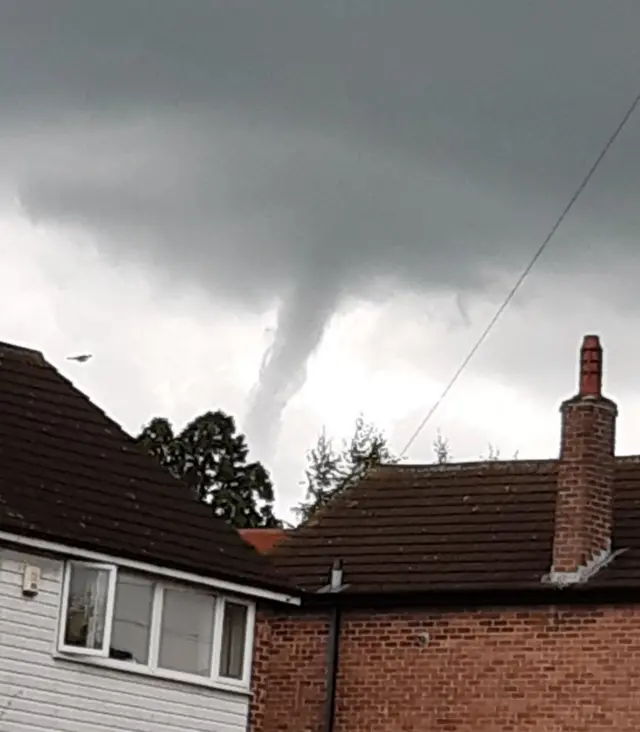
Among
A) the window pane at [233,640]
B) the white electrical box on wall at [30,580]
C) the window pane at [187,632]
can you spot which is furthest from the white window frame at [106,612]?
the window pane at [233,640]

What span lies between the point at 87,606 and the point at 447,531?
5.48 metres

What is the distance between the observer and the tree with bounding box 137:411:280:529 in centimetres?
5794

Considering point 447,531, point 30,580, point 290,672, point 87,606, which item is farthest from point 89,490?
point 447,531

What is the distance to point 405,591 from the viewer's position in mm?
25094

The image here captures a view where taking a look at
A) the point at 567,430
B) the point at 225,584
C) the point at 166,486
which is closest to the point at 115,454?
the point at 166,486

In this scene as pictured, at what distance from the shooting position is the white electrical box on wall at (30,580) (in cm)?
2295

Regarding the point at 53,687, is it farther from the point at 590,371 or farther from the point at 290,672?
the point at 590,371

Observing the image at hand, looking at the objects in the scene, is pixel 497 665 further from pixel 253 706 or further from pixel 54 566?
pixel 54 566

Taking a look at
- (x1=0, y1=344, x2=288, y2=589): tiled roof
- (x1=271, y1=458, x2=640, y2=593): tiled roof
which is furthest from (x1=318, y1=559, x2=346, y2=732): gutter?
(x1=0, y1=344, x2=288, y2=589): tiled roof

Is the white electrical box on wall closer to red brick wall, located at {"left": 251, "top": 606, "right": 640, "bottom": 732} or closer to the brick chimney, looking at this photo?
red brick wall, located at {"left": 251, "top": 606, "right": 640, "bottom": 732}

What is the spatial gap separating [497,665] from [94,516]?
535 cm

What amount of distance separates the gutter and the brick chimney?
316 cm

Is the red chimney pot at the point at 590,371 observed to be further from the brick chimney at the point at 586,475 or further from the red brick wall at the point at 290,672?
the red brick wall at the point at 290,672

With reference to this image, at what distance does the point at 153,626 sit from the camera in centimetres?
2419
